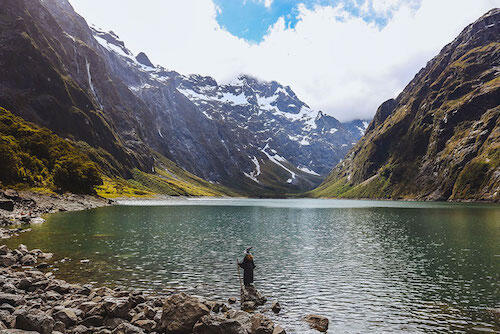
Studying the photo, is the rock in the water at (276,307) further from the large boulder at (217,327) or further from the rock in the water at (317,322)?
the large boulder at (217,327)

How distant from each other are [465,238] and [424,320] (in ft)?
160

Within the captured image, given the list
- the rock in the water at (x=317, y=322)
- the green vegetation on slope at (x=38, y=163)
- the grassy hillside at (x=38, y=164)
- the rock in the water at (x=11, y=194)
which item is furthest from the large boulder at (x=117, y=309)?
the green vegetation on slope at (x=38, y=163)

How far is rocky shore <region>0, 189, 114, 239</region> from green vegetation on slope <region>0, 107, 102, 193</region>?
6.83 m

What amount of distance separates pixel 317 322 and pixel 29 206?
9827 cm

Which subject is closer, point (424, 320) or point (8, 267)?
point (424, 320)

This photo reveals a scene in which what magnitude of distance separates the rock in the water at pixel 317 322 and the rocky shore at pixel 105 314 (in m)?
3.38

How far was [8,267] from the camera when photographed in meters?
34.2

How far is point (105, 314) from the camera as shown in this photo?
21.4 m

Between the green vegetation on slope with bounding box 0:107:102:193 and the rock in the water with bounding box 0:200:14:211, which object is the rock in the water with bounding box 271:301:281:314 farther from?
the green vegetation on slope with bounding box 0:107:102:193

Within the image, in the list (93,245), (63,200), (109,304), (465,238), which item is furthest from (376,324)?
(63,200)

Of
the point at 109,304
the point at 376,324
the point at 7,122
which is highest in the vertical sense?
the point at 7,122

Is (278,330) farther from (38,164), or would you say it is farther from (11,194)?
(38,164)

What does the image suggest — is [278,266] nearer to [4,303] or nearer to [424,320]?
[424,320]

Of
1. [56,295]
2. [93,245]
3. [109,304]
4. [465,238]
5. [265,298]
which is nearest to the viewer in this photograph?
[109,304]
